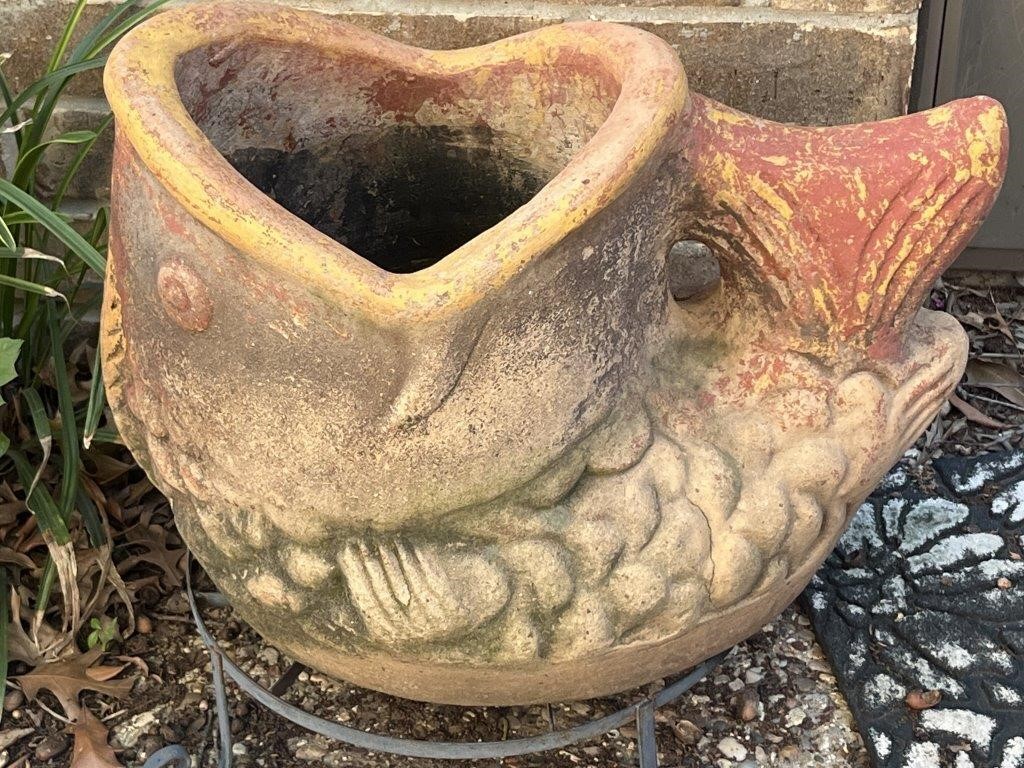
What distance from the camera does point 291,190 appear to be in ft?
4.45

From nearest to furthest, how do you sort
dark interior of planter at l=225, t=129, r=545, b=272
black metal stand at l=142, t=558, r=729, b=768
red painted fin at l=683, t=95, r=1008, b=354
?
red painted fin at l=683, t=95, r=1008, b=354 → black metal stand at l=142, t=558, r=729, b=768 → dark interior of planter at l=225, t=129, r=545, b=272

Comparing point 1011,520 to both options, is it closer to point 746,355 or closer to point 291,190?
point 746,355

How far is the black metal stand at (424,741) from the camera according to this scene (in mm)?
1188

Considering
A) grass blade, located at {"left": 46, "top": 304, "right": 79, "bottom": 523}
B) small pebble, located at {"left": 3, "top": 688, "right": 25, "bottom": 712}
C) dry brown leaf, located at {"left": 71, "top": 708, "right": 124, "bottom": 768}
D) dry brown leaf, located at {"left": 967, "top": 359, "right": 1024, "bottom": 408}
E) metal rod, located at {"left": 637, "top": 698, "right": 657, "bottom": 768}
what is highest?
grass blade, located at {"left": 46, "top": 304, "right": 79, "bottom": 523}

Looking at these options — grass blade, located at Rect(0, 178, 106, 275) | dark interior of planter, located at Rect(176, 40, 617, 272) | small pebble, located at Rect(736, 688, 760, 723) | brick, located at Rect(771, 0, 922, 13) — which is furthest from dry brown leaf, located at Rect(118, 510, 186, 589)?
brick, located at Rect(771, 0, 922, 13)

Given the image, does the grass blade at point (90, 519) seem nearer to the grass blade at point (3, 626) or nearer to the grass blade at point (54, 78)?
the grass blade at point (3, 626)

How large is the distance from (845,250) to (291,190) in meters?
0.66

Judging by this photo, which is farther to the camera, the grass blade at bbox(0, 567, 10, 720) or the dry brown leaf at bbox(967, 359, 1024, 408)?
the dry brown leaf at bbox(967, 359, 1024, 408)

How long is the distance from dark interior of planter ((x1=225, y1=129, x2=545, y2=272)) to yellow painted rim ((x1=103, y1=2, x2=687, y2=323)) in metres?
0.27

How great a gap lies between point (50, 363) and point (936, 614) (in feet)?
4.53

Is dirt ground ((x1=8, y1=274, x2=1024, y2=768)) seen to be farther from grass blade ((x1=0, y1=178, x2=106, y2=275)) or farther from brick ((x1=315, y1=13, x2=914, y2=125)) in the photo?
brick ((x1=315, y1=13, x2=914, y2=125))

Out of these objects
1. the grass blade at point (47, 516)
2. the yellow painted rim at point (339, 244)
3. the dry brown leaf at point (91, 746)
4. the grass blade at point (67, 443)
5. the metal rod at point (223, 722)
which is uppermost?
the yellow painted rim at point (339, 244)

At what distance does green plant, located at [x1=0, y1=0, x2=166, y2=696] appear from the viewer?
1467 millimetres

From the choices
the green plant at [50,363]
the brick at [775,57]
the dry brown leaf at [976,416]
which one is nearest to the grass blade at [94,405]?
the green plant at [50,363]
